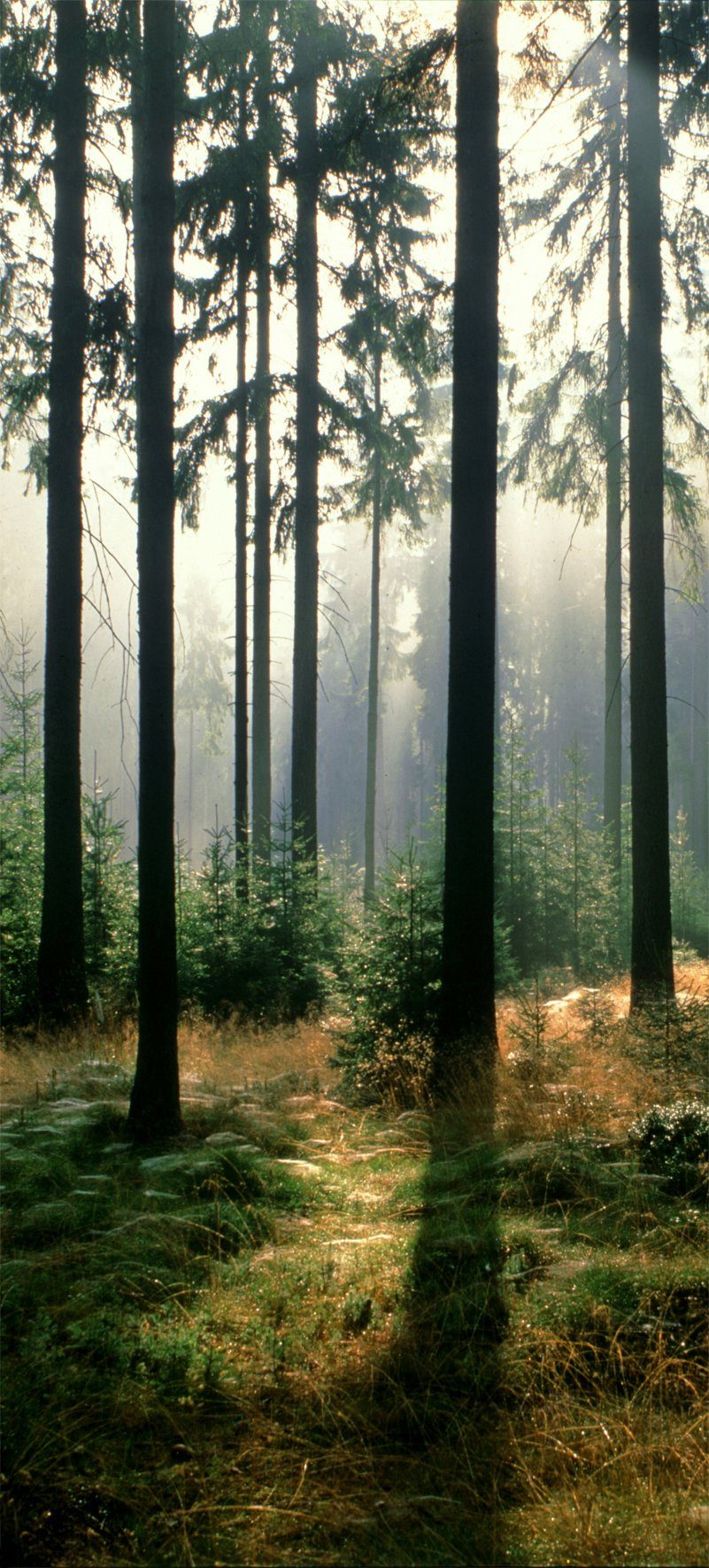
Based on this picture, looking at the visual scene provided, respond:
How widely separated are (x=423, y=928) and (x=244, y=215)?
11.8 meters

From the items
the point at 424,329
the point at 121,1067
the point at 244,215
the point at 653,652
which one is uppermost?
the point at 244,215

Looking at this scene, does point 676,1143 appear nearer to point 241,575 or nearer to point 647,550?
point 647,550

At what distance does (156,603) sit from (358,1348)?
461 cm

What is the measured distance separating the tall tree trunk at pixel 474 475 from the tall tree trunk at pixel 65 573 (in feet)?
14.6

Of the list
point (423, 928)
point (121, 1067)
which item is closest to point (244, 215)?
point (423, 928)

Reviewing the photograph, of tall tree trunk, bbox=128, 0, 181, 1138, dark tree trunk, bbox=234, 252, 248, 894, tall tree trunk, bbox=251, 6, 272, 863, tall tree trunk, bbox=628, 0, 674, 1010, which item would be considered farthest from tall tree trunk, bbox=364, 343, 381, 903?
tall tree trunk, bbox=128, 0, 181, 1138

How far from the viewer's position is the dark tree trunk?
1577 cm

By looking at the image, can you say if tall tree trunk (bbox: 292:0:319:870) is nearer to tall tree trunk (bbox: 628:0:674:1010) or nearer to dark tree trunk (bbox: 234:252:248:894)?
dark tree trunk (bbox: 234:252:248:894)

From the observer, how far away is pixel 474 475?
8109 millimetres

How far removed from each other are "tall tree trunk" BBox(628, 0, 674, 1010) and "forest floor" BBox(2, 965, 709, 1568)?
3.82 metres

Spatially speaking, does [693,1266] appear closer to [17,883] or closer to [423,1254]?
[423,1254]

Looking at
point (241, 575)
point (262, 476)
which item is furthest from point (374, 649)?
point (241, 575)

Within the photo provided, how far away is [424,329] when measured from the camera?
372 inches

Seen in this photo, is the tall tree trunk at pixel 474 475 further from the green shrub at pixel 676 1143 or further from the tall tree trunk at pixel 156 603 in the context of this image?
the green shrub at pixel 676 1143
